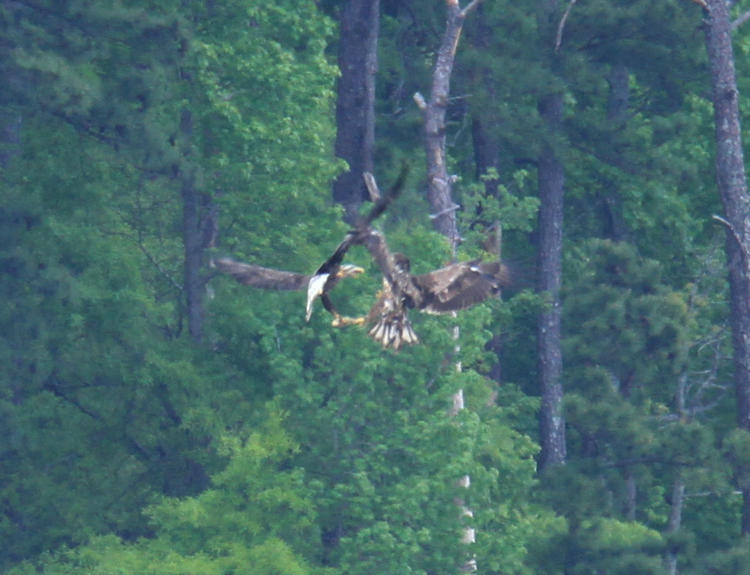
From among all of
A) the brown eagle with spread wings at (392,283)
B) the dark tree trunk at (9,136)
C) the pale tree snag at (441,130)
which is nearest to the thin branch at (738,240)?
the pale tree snag at (441,130)

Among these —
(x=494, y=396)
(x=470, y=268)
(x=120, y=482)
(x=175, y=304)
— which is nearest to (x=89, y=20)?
(x=175, y=304)

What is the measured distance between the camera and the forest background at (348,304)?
2209cm

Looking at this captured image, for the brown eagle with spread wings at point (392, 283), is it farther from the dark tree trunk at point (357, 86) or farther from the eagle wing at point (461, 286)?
the dark tree trunk at point (357, 86)

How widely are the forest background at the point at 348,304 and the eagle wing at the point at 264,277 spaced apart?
4.31 metres

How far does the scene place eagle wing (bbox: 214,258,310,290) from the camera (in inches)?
639

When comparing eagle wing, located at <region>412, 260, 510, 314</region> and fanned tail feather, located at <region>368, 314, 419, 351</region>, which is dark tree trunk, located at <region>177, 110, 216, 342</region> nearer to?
eagle wing, located at <region>412, 260, 510, 314</region>

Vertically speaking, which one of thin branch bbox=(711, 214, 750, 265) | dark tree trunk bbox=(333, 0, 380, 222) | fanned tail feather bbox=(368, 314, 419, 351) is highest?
dark tree trunk bbox=(333, 0, 380, 222)

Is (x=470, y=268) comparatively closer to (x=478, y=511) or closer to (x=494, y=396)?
(x=478, y=511)

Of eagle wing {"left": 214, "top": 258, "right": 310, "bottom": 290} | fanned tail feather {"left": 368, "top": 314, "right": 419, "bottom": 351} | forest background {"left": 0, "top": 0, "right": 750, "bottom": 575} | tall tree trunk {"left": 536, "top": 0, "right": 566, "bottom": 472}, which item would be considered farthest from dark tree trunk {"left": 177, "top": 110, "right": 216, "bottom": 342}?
fanned tail feather {"left": 368, "top": 314, "right": 419, "bottom": 351}

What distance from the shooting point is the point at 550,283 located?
3030 cm

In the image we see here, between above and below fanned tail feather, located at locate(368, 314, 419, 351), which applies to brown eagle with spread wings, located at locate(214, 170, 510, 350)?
above

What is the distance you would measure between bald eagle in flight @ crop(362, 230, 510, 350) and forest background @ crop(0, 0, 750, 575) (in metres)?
3.54

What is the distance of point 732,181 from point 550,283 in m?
6.85

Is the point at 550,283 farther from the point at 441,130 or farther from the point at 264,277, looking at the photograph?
the point at 264,277
